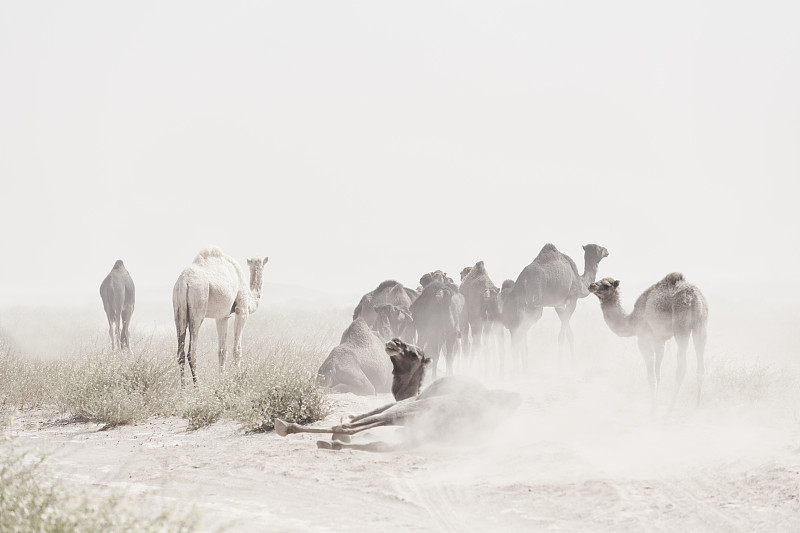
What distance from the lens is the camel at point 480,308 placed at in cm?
1708

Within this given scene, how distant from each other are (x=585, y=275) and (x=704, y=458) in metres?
10.5

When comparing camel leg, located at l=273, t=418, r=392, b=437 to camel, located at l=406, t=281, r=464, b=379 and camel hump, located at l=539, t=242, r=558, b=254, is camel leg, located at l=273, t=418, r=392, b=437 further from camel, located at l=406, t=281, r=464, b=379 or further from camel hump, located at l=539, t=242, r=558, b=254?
camel hump, located at l=539, t=242, r=558, b=254

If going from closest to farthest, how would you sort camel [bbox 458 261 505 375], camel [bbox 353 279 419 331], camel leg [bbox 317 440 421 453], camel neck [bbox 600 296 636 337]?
camel leg [bbox 317 440 421 453] < camel neck [bbox 600 296 636 337] < camel [bbox 458 261 505 375] < camel [bbox 353 279 419 331]

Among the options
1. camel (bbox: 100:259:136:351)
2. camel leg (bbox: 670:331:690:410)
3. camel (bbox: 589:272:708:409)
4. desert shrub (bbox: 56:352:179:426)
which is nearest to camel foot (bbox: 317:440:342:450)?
desert shrub (bbox: 56:352:179:426)

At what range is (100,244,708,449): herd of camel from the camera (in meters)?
9.13

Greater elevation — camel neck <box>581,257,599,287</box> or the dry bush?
camel neck <box>581,257,599,287</box>

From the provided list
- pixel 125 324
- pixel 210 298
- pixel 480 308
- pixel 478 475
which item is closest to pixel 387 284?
pixel 480 308

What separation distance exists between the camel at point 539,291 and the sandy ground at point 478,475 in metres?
6.09

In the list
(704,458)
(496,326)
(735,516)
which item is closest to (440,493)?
(735,516)

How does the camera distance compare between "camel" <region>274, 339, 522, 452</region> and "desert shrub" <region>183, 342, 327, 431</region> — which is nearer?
"camel" <region>274, 339, 522, 452</region>

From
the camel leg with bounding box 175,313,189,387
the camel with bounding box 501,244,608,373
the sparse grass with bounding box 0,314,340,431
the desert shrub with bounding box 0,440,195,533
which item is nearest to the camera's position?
the desert shrub with bounding box 0,440,195,533

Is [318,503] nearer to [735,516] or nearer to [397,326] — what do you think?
[735,516]

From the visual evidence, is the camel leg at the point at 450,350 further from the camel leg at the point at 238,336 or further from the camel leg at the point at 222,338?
the camel leg at the point at 222,338

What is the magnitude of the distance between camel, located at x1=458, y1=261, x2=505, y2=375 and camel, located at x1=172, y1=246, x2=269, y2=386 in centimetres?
510
